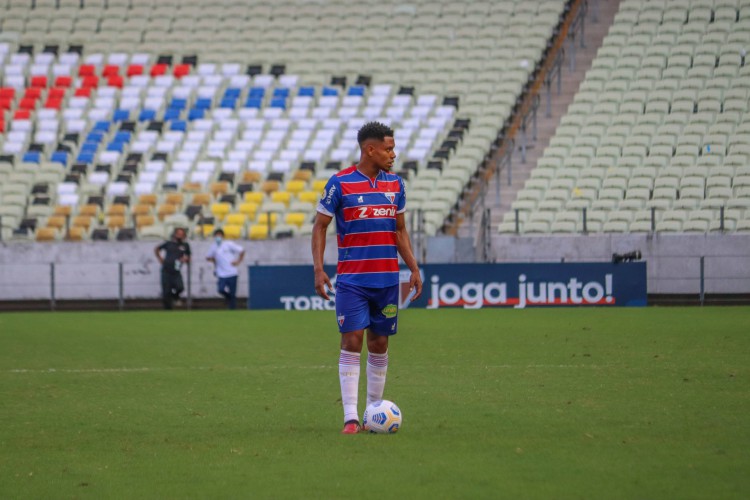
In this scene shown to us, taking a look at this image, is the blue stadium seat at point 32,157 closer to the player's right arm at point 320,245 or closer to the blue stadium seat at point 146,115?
the blue stadium seat at point 146,115

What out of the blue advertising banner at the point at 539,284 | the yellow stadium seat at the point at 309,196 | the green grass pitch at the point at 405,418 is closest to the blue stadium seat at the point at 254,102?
the yellow stadium seat at the point at 309,196

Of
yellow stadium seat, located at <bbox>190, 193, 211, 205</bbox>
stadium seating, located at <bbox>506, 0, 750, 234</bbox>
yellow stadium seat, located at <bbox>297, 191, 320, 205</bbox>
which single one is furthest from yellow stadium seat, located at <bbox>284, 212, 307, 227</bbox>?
stadium seating, located at <bbox>506, 0, 750, 234</bbox>

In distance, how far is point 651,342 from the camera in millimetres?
16672

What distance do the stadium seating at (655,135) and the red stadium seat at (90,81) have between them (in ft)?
47.3

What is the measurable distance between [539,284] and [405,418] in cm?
1692

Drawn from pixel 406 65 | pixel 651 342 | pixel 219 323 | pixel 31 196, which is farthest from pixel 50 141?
pixel 651 342

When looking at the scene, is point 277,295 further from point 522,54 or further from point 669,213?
point 522,54

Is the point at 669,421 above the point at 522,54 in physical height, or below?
below

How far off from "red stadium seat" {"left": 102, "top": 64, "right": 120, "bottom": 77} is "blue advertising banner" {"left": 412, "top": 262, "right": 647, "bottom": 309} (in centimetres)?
1696

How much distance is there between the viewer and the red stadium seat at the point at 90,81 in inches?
1558

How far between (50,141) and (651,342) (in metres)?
24.7

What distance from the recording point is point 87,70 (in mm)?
40219

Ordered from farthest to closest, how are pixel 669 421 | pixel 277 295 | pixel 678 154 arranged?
1. pixel 678 154
2. pixel 277 295
3. pixel 669 421

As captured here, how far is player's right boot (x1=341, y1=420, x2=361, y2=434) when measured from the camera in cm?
919
